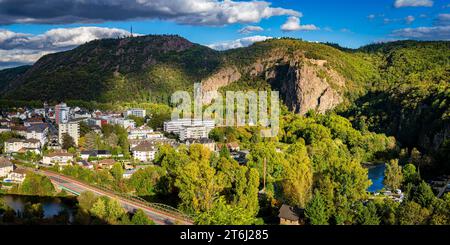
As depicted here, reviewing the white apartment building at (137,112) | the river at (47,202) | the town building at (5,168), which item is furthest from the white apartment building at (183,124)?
the river at (47,202)

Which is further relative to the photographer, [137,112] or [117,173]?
[137,112]

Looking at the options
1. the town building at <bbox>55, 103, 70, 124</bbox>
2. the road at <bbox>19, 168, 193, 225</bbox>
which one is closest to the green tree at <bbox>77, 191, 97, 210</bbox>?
the road at <bbox>19, 168, 193, 225</bbox>

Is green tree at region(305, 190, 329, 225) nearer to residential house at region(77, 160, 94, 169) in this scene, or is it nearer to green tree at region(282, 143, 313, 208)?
green tree at region(282, 143, 313, 208)

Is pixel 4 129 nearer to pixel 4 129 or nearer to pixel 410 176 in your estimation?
pixel 4 129

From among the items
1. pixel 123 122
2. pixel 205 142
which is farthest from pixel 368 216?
pixel 123 122

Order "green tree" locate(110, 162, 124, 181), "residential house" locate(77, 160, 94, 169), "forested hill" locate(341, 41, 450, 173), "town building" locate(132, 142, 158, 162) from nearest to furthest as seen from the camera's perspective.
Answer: "green tree" locate(110, 162, 124, 181) < "residential house" locate(77, 160, 94, 169) < "town building" locate(132, 142, 158, 162) < "forested hill" locate(341, 41, 450, 173)
